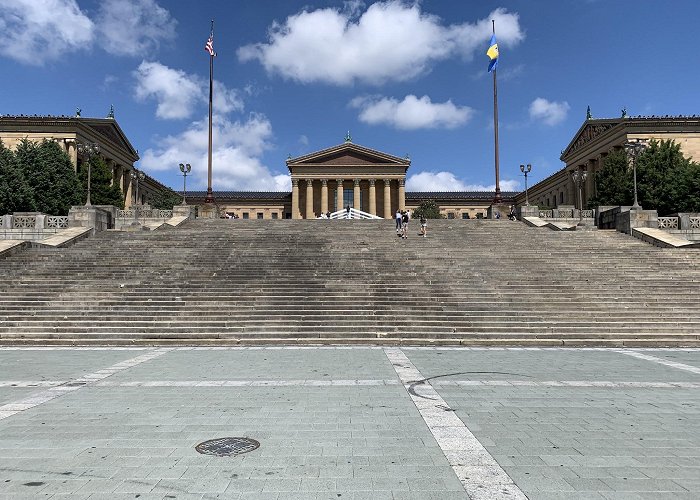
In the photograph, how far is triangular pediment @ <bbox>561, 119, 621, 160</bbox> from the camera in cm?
6738

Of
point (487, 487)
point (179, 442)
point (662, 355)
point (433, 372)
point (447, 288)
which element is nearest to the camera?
point (487, 487)

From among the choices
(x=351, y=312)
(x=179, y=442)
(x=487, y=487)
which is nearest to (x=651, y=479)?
(x=487, y=487)

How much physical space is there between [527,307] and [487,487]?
1301 centimetres

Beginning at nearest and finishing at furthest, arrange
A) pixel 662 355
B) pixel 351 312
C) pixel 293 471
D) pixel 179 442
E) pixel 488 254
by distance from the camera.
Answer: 1. pixel 293 471
2. pixel 179 442
3. pixel 662 355
4. pixel 351 312
5. pixel 488 254

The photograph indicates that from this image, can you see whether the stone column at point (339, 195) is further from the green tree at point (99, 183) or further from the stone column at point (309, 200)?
the green tree at point (99, 183)

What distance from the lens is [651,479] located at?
4.43 m

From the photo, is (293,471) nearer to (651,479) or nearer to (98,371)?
(651,479)

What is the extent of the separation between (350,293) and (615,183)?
142 feet

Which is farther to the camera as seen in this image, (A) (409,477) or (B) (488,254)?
(B) (488,254)

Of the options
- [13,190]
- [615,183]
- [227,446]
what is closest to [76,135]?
[13,190]

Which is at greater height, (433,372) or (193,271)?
(193,271)

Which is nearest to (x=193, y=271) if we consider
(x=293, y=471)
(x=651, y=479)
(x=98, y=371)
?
(x=98, y=371)

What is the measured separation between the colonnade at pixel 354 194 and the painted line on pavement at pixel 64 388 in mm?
72460

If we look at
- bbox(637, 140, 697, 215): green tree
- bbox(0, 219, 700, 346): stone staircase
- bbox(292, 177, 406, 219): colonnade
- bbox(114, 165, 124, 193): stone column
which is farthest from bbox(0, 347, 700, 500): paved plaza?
bbox(292, 177, 406, 219): colonnade
